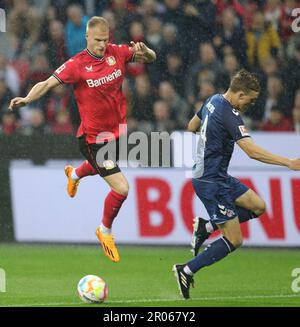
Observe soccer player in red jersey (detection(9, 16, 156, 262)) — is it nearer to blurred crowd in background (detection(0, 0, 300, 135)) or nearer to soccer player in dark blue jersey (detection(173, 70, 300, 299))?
soccer player in dark blue jersey (detection(173, 70, 300, 299))

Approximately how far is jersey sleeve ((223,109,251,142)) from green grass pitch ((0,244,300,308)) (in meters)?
1.44

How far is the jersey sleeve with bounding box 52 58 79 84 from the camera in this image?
9.16 m

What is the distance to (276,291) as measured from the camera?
378 inches

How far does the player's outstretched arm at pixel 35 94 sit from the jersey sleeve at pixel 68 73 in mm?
75

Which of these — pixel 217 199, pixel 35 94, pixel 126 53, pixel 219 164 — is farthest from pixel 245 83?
pixel 35 94

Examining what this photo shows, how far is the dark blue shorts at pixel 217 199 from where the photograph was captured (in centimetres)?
886

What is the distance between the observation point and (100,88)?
948 cm

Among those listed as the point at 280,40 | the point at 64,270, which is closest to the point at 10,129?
the point at 64,270

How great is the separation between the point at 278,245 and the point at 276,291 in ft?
8.54

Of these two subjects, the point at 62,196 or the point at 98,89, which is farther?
the point at 62,196

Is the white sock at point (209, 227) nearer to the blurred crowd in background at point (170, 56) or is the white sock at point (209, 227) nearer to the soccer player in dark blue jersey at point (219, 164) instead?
the soccer player in dark blue jersey at point (219, 164)

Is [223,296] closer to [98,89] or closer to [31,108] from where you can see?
[98,89]

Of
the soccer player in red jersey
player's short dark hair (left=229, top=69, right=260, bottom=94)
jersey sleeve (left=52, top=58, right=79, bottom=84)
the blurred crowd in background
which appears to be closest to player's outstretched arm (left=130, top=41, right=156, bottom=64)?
the soccer player in red jersey

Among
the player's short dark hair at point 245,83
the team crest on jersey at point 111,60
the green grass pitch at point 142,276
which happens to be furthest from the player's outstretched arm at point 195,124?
the green grass pitch at point 142,276
